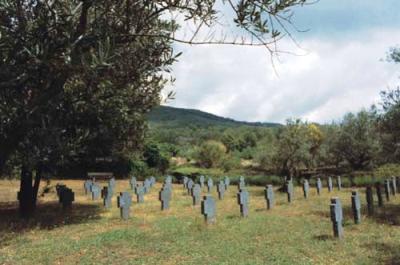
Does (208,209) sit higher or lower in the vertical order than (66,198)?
lower

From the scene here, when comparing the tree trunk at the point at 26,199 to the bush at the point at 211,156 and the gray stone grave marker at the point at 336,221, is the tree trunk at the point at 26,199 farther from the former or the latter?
the bush at the point at 211,156

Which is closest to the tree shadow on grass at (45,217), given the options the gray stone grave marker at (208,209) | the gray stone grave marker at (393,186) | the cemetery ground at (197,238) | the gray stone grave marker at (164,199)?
the cemetery ground at (197,238)

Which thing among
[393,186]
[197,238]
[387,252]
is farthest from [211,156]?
[387,252]

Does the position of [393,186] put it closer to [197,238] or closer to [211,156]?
[197,238]

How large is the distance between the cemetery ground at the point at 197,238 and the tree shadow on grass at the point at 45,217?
3 cm

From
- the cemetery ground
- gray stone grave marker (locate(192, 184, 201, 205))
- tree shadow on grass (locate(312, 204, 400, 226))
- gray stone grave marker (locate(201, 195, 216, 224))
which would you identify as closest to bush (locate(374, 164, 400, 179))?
tree shadow on grass (locate(312, 204, 400, 226))

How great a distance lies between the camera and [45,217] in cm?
1780

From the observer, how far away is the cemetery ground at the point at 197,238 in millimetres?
10336

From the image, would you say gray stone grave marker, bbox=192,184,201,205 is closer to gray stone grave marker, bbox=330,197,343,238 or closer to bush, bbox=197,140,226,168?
gray stone grave marker, bbox=330,197,343,238

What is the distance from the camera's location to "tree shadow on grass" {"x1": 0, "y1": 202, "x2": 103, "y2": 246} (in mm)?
15156

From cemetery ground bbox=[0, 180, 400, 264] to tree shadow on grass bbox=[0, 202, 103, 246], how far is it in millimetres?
34

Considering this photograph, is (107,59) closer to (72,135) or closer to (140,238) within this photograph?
(140,238)

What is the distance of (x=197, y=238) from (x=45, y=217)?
7621 millimetres

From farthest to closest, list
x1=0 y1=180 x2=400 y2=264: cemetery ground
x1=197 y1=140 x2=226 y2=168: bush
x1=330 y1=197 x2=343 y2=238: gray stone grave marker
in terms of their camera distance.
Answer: x1=197 y1=140 x2=226 y2=168: bush, x1=330 y1=197 x2=343 y2=238: gray stone grave marker, x1=0 y1=180 x2=400 y2=264: cemetery ground
